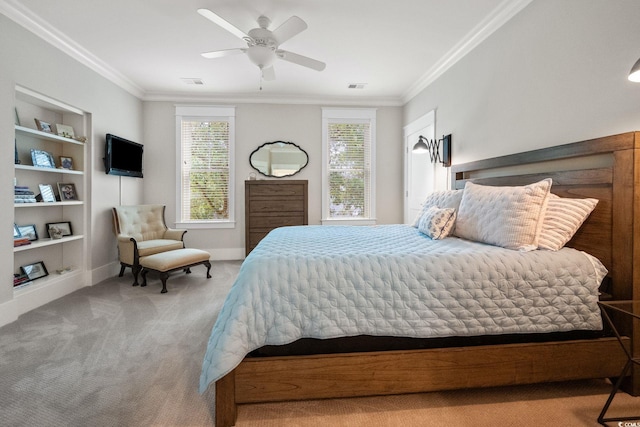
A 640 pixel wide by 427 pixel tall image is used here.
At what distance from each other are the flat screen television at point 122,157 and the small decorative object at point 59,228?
2.59 ft

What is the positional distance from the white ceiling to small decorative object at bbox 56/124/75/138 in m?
0.81

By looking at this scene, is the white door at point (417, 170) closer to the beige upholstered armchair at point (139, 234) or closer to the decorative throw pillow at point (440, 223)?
the decorative throw pillow at point (440, 223)

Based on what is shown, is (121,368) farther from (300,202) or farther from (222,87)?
(222,87)

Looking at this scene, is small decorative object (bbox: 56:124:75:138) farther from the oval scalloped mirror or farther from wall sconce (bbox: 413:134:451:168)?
wall sconce (bbox: 413:134:451:168)

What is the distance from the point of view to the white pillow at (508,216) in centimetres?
174

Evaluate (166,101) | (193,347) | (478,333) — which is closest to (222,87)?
(166,101)

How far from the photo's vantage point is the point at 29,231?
2.99 metres

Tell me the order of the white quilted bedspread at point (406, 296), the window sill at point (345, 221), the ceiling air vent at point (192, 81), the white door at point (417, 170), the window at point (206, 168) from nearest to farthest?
the white quilted bedspread at point (406, 296) → the white door at point (417, 170) → the ceiling air vent at point (192, 81) → the window at point (206, 168) → the window sill at point (345, 221)

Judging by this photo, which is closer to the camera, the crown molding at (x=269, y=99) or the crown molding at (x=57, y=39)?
the crown molding at (x=57, y=39)

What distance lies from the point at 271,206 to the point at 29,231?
274 cm

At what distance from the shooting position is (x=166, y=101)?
4.74m

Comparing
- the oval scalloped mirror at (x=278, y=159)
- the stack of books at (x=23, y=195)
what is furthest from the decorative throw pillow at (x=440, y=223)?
the stack of books at (x=23, y=195)

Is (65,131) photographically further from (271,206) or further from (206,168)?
(271,206)

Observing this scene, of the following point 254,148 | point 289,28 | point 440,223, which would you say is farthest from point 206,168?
point 440,223
